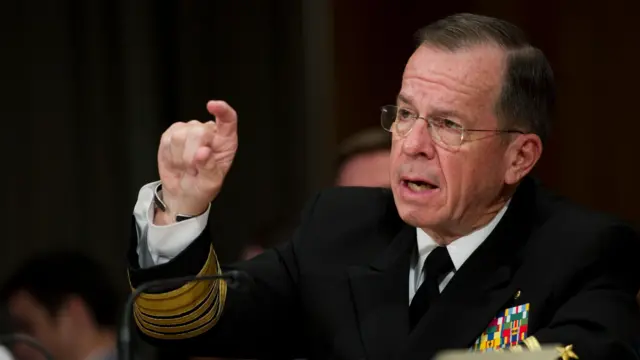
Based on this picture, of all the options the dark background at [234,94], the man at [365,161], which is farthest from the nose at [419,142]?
the dark background at [234,94]

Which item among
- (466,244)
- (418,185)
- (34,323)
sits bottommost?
(34,323)

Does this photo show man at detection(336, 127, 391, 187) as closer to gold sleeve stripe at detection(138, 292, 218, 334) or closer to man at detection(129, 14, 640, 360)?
man at detection(129, 14, 640, 360)

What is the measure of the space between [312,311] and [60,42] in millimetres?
2378

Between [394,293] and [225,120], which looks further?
[394,293]

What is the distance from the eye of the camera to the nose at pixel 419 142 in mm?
1880

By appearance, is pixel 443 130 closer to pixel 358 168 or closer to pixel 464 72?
pixel 464 72

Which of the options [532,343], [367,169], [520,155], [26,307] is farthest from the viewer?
[26,307]

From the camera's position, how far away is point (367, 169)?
3.20 meters

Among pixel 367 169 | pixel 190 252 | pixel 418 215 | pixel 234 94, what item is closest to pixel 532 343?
pixel 418 215

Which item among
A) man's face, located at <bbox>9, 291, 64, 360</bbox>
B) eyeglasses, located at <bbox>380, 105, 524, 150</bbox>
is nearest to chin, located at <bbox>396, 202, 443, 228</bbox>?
eyeglasses, located at <bbox>380, 105, 524, 150</bbox>

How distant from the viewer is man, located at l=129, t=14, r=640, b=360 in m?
1.84

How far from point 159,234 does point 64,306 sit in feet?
4.92

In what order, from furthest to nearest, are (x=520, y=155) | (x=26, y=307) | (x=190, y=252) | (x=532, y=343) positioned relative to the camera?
1. (x=26, y=307)
2. (x=520, y=155)
3. (x=190, y=252)
4. (x=532, y=343)

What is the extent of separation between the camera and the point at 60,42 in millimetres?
4148
